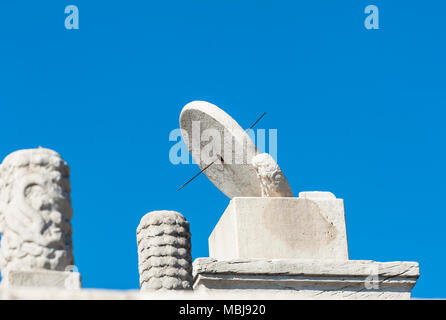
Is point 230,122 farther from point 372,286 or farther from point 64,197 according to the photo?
point 64,197

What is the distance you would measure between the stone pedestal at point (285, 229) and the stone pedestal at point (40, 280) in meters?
4.67

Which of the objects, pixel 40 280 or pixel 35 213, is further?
pixel 35 213

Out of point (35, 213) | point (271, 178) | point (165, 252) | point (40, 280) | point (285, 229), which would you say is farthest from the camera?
point (271, 178)

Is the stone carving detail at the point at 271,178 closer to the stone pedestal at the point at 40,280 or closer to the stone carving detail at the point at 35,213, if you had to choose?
the stone carving detail at the point at 35,213

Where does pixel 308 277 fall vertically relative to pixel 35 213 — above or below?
above

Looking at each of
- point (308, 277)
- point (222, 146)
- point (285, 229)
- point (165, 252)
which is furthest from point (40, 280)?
point (222, 146)

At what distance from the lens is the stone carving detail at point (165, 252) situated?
33.3ft

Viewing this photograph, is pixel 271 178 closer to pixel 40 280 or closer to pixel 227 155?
pixel 227 155

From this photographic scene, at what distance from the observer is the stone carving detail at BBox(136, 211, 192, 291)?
10.2m

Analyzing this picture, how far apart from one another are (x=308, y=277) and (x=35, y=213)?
4943 mm

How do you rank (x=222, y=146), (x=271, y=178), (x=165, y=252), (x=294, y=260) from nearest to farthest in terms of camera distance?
(x=165, y=252) → (x=294, y=260) → (x=271, y=178) → (x=222, y=146)

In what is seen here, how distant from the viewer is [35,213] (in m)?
7.27

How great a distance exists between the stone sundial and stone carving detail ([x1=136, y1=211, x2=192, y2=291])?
1.93 m

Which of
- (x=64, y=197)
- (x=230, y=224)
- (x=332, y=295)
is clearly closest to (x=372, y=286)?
(x=332, y=295)
